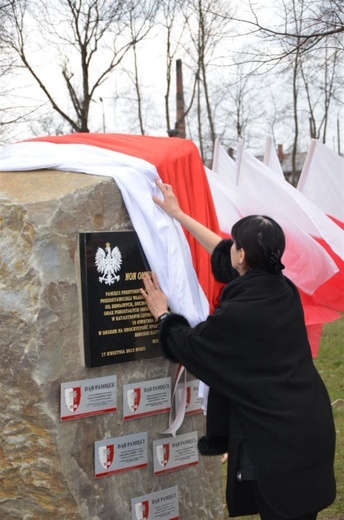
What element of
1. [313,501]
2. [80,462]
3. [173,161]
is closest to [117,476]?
[80,462]

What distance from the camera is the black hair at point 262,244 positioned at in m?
3.03

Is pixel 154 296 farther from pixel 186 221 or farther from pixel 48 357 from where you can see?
pixel 48 357

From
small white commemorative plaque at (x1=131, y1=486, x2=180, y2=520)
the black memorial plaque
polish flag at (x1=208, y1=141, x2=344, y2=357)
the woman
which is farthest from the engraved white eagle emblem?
polish flag at (x1=208, y1=141, x2=344, y2=357)

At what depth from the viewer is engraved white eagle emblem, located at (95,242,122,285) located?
11.6ft

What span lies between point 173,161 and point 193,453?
168 centimetres

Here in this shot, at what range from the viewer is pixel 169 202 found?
376 centimetres

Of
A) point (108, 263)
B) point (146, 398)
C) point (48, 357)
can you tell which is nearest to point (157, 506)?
point (146, 398)

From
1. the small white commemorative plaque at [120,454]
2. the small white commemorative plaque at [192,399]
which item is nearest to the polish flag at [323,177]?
the small white commemorative plaque at [192,399]

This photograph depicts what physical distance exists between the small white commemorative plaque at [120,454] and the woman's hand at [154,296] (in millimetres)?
686

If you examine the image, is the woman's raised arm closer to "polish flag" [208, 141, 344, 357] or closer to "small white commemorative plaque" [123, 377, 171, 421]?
"small white commemorative plaque" [123, 377, 171, 421]

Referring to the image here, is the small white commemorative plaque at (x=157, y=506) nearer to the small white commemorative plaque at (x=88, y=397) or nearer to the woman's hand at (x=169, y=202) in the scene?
the small white commemorative plaque at (x=88, y=397)

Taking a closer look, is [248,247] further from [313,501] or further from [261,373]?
Result: [313,501]

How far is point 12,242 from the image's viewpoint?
346 centimetres

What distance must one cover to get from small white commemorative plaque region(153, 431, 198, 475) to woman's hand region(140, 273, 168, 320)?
2.56 ft
